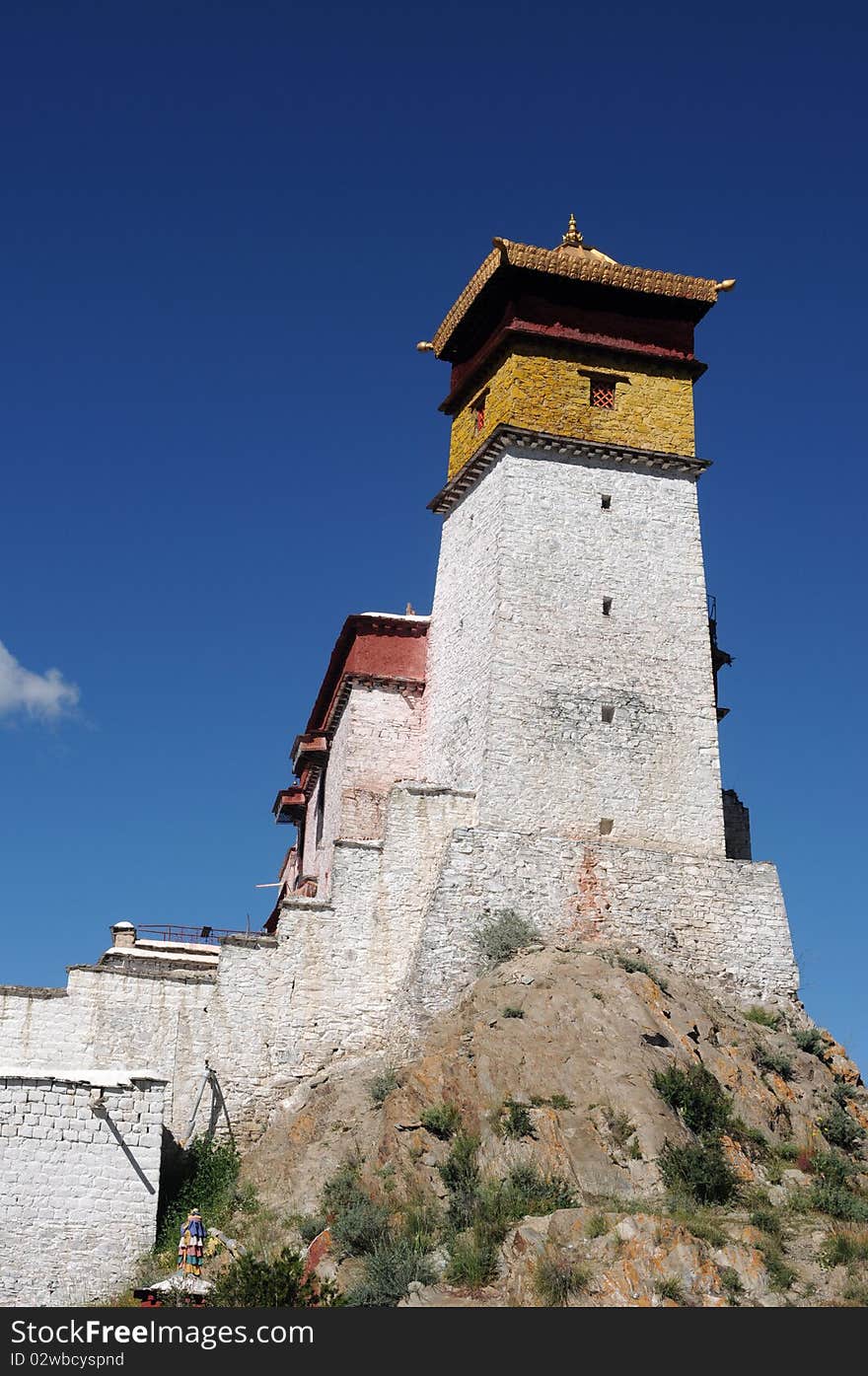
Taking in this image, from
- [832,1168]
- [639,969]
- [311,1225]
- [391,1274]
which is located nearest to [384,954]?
[639,969]

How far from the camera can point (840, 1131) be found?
23703 mm

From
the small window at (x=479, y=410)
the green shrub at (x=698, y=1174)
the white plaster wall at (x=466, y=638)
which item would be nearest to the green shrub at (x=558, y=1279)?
the green shrub at (x=698, y=1174)

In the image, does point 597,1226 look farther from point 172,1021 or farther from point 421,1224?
point 172,1021

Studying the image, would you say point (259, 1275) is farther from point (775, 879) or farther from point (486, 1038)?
point (775, 879)

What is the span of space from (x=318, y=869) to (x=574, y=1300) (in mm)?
15268

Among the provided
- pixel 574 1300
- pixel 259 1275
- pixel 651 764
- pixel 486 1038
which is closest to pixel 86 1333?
pixel 259 1275

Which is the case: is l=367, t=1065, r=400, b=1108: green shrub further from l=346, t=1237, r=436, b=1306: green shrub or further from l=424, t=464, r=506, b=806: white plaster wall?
l=424, t=464, r=506, b=806: white plaster wall

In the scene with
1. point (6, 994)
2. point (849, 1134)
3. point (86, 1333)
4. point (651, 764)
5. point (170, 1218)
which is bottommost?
point (86, 1333)

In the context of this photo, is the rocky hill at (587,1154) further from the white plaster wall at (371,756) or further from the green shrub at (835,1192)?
the white plaster wall at (371,756)

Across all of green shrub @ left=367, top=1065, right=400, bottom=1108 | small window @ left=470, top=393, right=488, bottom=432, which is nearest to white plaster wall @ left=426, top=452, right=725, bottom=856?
small window @ left=470, top=393, right=488, bottom=432

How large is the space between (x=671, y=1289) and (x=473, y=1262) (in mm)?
2657

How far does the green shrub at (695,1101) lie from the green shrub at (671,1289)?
4.07 m

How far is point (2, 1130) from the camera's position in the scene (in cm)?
2188

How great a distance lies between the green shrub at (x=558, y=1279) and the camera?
717 inches
